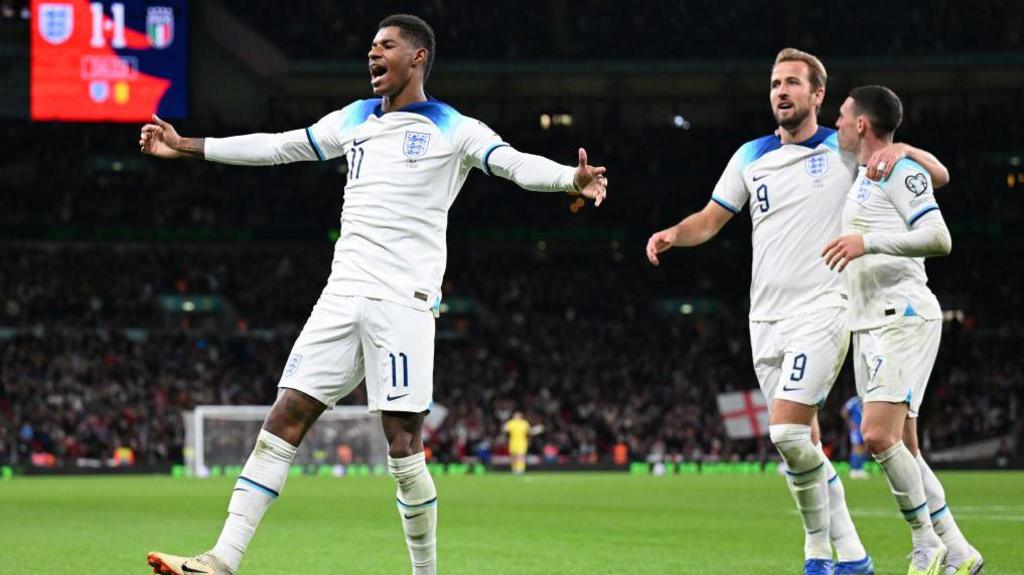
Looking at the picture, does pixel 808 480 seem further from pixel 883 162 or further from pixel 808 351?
pixel 883 162

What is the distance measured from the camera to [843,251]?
7.23 metres

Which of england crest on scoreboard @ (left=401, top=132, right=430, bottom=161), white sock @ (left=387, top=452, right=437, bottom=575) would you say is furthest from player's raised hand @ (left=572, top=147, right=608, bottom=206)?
white sock @ (left=387, top=452, right=437, bottom=575)

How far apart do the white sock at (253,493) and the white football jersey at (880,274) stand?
3.44 metres

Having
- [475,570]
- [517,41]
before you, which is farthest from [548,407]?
[475,570]

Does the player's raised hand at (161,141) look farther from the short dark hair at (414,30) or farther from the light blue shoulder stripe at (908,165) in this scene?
the light blue shoulder stripe at (908,165)

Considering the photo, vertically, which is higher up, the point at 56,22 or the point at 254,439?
the point at 56,22

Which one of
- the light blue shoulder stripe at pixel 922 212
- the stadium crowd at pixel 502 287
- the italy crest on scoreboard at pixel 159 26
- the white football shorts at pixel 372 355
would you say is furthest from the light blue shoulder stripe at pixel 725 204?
the italy crest on scoreboard at pixel 159 26

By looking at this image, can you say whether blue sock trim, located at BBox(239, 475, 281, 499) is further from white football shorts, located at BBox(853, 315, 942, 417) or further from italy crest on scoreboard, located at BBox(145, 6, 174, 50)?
italy crest on scoreboard, located at BBox(145, 6, 174, 50)

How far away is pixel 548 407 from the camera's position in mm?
40969

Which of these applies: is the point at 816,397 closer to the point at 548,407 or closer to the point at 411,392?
the point at 411,392

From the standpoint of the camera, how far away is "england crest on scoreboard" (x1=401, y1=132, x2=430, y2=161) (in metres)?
6.84

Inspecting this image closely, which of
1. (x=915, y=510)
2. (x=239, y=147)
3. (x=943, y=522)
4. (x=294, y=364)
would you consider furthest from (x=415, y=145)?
(x=943, y=522)

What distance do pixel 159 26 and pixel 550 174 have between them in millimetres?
32728

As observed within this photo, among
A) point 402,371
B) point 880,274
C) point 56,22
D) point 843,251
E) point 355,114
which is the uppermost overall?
point 56,22
